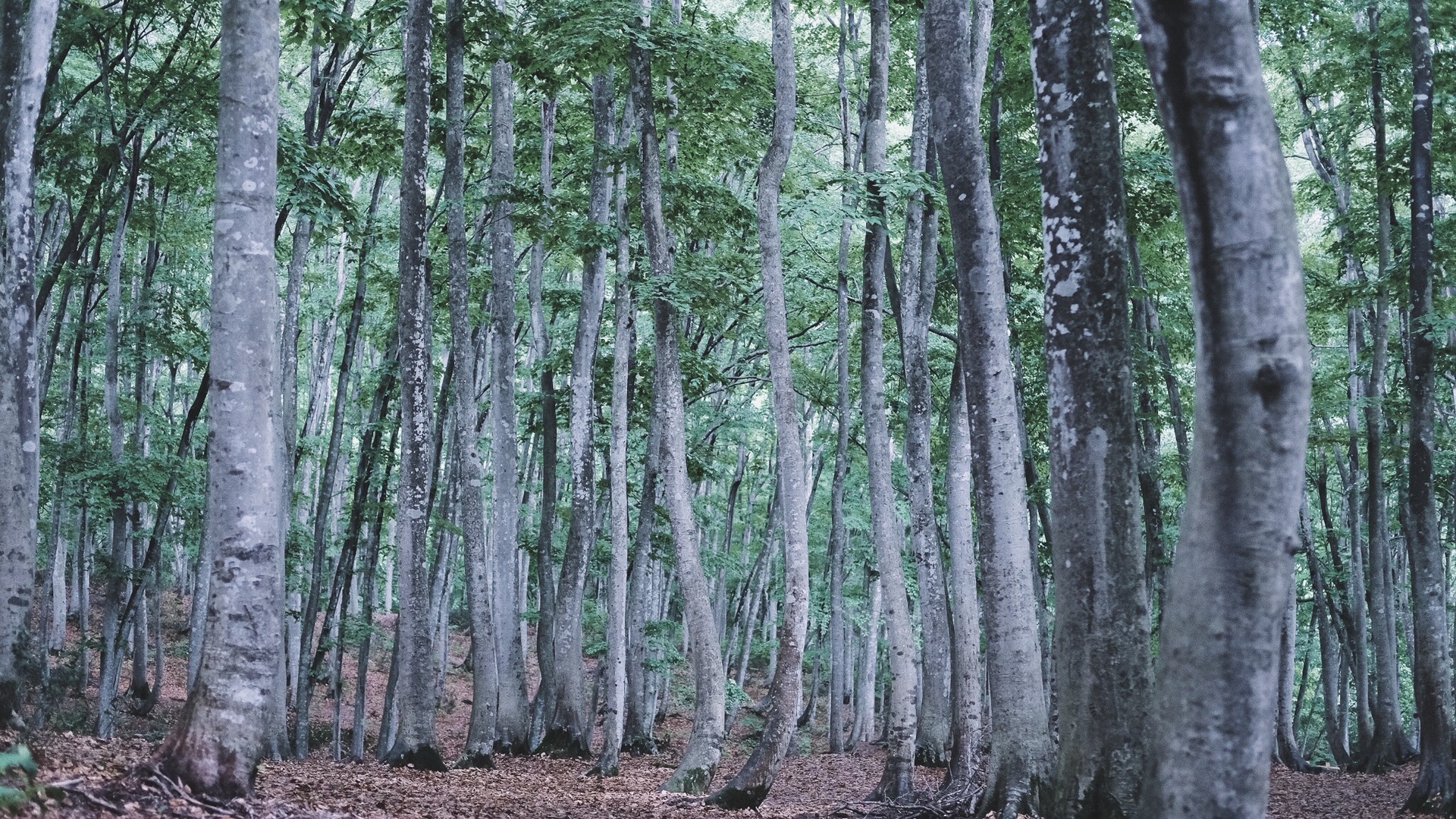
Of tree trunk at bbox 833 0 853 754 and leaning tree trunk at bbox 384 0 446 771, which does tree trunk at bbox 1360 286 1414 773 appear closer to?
tree trunk at bbox 833 0 853 754

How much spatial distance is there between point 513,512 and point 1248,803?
13.3 meters

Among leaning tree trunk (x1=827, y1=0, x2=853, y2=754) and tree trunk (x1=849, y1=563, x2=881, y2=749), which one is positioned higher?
leaning tree trunk (x1=827, y1=0, x2=853, y2=754)

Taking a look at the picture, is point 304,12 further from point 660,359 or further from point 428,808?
point 428,808

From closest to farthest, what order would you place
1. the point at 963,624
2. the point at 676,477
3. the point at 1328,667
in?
the point at 963,624, the point at 676,477, the point at 1328,667

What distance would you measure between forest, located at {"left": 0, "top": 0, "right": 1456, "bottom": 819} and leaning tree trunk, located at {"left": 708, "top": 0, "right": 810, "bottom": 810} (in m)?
0.05

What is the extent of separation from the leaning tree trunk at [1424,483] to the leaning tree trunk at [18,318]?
13.5m

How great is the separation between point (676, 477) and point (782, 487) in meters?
1.56

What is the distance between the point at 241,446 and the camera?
5668 millimetres

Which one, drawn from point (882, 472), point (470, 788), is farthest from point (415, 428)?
point (882, 472)

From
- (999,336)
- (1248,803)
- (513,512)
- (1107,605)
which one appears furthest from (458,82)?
(1248,803)

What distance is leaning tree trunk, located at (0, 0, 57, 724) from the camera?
785cm

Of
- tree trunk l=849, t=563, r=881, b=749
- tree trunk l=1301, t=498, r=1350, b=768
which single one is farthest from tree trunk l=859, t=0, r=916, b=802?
tree trunk l=1301, t=498, r=1350, b=768

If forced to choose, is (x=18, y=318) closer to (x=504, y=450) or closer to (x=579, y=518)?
(x=504, y=450)

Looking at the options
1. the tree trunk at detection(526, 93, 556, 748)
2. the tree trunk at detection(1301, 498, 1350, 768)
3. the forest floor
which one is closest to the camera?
the forest floor
